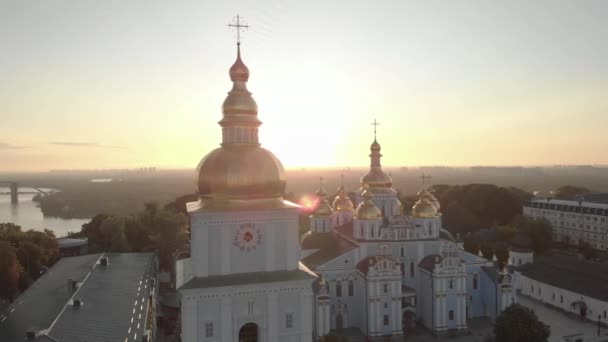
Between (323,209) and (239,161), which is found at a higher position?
(239,161)

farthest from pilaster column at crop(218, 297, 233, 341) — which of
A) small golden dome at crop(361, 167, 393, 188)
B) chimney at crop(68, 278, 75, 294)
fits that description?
small golden dome at crop(361, 167, 393, 188)

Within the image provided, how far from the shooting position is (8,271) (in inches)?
1275

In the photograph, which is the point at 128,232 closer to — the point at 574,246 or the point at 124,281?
the point at 124,281

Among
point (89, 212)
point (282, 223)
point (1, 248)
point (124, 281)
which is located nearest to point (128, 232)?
point (1, 248)

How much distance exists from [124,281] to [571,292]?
3014cm

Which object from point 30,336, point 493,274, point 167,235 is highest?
point 30,336

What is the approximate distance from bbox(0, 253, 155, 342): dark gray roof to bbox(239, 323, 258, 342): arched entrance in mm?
6946

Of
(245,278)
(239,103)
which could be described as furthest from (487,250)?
(239,103)

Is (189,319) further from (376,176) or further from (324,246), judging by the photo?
(376,176)

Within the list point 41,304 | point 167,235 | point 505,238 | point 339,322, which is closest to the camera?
point 41,304

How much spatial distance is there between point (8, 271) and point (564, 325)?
1492 inches

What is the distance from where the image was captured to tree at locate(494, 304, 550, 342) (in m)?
23.0

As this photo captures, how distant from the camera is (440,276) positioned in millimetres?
29156

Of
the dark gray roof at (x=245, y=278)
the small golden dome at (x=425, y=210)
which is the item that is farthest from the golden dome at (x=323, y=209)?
the dark gray roof at (x=245, y=278)
